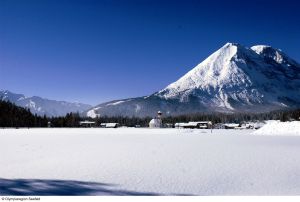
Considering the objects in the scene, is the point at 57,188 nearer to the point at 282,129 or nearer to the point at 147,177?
the point at 147,177

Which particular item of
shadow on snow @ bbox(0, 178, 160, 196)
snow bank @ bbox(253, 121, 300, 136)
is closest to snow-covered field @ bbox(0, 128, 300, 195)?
shadow on snow @ bbox(0, 178, 160, 196)

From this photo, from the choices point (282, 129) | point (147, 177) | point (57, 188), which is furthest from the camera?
point (282, 129)

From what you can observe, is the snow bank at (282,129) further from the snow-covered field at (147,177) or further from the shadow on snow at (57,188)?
the shadow on snow at (57,188)

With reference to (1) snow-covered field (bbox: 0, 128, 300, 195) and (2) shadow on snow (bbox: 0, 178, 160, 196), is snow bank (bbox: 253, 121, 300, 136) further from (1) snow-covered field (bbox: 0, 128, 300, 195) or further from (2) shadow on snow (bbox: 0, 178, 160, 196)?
(2) shadow on snow (bbox: 0, 178, 160, 196)

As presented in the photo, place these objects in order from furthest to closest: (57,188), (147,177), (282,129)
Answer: (282,129) → (147,177) → (57,188)

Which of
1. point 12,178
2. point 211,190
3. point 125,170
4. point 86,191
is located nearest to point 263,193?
point 211,190

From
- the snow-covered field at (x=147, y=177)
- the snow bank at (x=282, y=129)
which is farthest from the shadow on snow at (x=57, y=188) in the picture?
the snow bank at (x=282, y=129)

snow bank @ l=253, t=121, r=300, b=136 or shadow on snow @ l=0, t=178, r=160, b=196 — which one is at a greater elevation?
snow bank @ l=253, t=121, r=300, b=136

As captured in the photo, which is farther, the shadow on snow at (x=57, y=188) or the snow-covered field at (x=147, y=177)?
the snow-covered field at (x=147, y=177)

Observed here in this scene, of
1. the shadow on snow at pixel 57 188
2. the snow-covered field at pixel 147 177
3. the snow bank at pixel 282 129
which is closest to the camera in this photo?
the shadow on snow at pixel 57 188

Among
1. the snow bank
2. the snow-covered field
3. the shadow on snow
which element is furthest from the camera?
the snow bank

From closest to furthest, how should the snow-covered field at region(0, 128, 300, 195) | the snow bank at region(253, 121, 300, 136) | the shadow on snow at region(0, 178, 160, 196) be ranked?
1. the shadow on snow at region(0, 178, 160, 196)
2. the snow-covered field at region(0, 128, 300, 195)
3. the snow bank at region(253, 121, 300, 136)

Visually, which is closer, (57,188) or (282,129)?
(57,188)

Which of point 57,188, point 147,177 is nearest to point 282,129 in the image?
point 147,177
